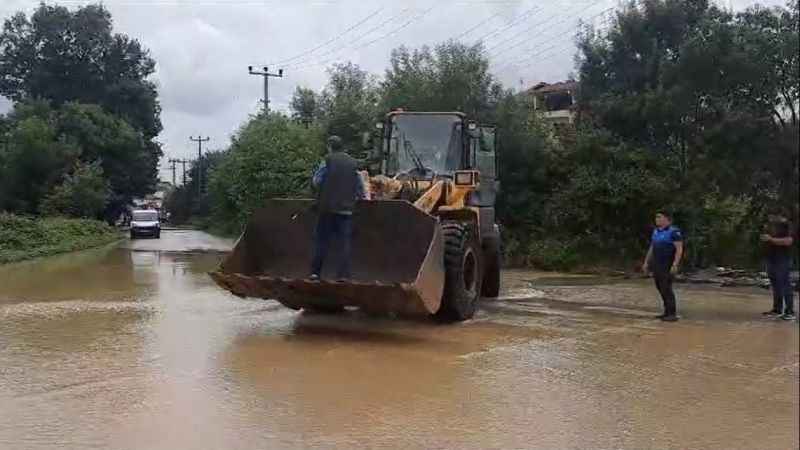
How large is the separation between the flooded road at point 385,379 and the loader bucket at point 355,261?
17.8 inches

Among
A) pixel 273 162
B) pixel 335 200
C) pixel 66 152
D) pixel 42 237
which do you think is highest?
pixel 66 152

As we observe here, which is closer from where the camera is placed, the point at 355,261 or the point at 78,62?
the point at 355,261

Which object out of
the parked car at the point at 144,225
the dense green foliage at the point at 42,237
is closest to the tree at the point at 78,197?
the parked car at the point at 144,225

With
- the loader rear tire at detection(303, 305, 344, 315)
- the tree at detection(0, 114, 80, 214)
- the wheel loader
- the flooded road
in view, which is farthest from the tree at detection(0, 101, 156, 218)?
the loader rear tire at detection(303, 305, 344, 315)

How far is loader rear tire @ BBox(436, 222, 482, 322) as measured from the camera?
400 inches

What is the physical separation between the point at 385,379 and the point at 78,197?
3738cm

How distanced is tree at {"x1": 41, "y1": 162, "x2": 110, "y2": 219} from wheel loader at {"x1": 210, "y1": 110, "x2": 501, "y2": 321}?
32.3 m

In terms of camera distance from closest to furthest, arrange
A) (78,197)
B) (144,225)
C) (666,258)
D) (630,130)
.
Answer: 1. (666,258)
2. (630,130)
3. (78,197)
4. (144,225)

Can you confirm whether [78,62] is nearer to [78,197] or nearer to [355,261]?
[78,197]

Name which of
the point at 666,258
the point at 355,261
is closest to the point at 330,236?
the point at 355,261

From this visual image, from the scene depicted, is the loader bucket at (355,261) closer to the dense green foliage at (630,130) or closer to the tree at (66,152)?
the dense green foliage at (630,130)

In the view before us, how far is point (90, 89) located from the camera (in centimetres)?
5484

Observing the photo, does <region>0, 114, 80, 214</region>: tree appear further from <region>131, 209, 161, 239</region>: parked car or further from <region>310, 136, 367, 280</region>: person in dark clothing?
<region>310, 136, 367, 280</region>: person in dark clothing

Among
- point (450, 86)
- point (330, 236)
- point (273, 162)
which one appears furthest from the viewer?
point (273, 162)
